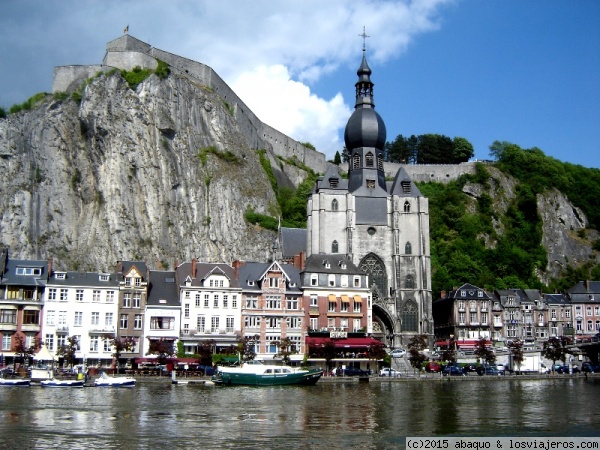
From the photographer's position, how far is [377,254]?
75500 mm

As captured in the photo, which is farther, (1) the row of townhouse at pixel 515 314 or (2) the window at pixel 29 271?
(1) the row of townhouse at pixel 515 314

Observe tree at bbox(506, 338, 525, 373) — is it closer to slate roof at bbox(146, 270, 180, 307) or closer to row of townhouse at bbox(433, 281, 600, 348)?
row of townhouse at bbox(433, 281, 600, 348)

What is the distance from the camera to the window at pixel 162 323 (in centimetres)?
5659

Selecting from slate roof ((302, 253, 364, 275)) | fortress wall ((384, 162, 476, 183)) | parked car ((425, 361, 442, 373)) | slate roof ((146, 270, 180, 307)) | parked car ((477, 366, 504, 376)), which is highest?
fortress wall ((384, 162, 476, 183))

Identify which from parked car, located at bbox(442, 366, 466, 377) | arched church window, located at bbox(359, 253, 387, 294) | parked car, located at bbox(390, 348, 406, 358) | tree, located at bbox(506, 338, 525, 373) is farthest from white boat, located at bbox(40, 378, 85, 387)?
arched church window, located at bbox(359, 253, 387, 294)

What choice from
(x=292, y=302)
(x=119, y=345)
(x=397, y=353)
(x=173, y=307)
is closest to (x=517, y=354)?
(x=397, y=353)

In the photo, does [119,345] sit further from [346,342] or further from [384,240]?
[384,240]

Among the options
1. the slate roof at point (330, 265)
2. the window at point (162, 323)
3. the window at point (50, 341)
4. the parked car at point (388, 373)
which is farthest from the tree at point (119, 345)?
the parked car at point (388, 373)

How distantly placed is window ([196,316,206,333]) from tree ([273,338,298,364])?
5856mm

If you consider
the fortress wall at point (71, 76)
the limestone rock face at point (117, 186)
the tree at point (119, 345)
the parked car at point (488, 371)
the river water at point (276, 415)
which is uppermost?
the fortress wall at point (71, 76)

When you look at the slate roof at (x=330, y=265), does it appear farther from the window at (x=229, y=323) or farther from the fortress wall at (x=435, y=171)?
the fortress wall at (x=435, y=171)

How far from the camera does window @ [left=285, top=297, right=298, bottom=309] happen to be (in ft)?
200

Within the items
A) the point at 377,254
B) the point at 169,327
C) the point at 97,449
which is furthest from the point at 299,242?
the point at 97,449

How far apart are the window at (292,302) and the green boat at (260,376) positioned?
559 inches
